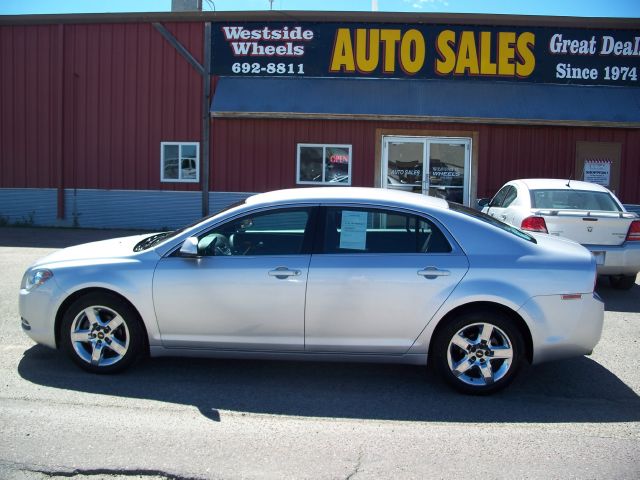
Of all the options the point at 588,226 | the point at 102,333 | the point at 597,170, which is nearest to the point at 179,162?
the point at 597,170

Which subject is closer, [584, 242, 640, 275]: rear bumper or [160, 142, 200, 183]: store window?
[584, 242, 640, 275]: rear bumper

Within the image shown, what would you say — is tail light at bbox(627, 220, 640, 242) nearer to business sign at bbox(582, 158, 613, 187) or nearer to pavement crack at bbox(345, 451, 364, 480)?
pavement crack at bbox(345, 451, 364, 480)

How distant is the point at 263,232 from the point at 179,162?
11109 mm

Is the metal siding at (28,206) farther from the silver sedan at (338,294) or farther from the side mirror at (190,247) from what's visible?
the side mirror at (190,247)

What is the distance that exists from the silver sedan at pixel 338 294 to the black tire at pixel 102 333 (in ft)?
0.04

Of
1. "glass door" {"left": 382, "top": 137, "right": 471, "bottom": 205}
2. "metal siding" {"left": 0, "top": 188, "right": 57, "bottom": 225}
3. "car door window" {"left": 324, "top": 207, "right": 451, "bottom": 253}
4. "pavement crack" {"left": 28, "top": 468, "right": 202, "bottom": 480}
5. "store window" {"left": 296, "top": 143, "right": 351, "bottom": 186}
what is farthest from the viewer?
"metal siding" {"left": 0, "top": 188, "right": 57, "bottom": 225}

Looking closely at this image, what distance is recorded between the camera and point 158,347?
496cm

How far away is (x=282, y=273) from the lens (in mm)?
4789

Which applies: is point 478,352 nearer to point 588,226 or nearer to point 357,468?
point 357,468

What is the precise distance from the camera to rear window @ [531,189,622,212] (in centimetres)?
879

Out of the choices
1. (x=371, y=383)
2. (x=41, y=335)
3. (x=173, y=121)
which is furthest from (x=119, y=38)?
(x=371, y=383)

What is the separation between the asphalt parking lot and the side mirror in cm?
106

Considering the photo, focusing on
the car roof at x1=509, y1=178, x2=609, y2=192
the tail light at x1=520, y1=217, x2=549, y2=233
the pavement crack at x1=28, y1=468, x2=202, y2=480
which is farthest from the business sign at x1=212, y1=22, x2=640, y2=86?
the pavement crack at x1=28, y1=468, x2=202, y2=480

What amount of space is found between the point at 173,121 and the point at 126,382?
11.7 metres
